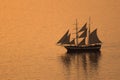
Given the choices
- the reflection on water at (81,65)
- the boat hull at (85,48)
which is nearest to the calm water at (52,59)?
the reflection on water at (81,65)

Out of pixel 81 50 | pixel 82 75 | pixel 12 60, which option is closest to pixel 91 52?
pixel 81 50

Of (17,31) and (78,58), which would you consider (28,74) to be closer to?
(78,58)

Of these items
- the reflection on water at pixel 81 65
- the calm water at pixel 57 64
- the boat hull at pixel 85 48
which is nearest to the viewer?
the calm water at pixel 57 64

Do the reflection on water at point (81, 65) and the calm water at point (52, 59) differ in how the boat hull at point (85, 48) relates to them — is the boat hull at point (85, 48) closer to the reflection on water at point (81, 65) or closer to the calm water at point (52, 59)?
the reflection on water at point (81, 65)

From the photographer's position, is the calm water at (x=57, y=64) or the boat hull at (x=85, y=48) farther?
the boat hull at (x=85, y=48)

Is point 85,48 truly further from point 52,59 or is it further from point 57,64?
point 57,64

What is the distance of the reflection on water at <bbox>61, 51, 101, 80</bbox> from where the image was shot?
92.1 meters

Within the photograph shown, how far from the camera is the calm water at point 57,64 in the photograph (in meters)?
91.9

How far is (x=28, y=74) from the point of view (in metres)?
94.3

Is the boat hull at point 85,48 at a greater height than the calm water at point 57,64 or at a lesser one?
greater

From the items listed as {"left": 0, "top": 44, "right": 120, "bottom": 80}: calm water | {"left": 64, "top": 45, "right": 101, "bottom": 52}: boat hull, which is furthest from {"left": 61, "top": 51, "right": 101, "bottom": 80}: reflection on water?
{"left": 64, "top": 45, "right": 101, "bottom": 52}: boat hull

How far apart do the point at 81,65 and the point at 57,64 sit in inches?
161

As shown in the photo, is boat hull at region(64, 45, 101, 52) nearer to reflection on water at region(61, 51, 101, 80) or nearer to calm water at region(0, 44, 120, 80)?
reflection on water at region(61, 51, 101, 80)

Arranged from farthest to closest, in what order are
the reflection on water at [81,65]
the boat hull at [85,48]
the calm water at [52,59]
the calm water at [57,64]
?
the boat hull at [85,48] < the calm water at [52,59] < the reflection on water at [81,65] < the calm water at [57,64]
